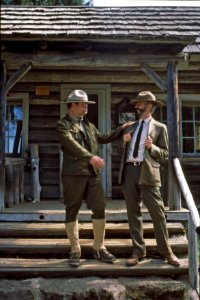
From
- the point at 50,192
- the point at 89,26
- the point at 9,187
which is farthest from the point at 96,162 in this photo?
the point at 50,192

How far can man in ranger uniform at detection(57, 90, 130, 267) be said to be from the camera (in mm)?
4809

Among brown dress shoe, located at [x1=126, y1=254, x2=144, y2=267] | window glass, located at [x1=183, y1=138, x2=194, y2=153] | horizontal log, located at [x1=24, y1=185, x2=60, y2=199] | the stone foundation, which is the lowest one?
the stone foundation

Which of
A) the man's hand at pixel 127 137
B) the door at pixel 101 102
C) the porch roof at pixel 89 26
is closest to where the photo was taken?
the man's hand at pixel 127 137

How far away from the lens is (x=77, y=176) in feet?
15.9

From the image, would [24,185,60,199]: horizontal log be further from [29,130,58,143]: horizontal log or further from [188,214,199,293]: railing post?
[188,214,199,293]: railing post

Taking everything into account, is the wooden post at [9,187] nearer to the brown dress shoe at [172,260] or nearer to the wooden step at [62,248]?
the wooden step at [62,248]

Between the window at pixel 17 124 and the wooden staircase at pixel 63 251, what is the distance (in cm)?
296

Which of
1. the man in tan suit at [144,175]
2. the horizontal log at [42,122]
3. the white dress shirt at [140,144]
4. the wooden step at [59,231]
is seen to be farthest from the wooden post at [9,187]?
the white dress shirt at [140,144]

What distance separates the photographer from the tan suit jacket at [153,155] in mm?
4875

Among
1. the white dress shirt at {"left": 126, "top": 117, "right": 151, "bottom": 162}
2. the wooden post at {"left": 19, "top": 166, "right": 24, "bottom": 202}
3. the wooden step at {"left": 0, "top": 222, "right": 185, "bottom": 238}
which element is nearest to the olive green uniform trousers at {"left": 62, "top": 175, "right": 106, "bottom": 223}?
the white dress shirt at {"left": 126, "top": 117, "right": 151, "bottom": 162}

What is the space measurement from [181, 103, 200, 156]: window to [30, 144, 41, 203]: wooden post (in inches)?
129

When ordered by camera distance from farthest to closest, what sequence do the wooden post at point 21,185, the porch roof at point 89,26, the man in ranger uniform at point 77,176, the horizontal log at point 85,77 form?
the horizontal log at point 85,77 → the wooden post at point 21,185 → the porch roof at point 89,26 → the man in ranger uniform at point 77,176

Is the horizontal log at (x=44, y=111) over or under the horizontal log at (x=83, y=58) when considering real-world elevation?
under

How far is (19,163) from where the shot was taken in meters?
7.64
